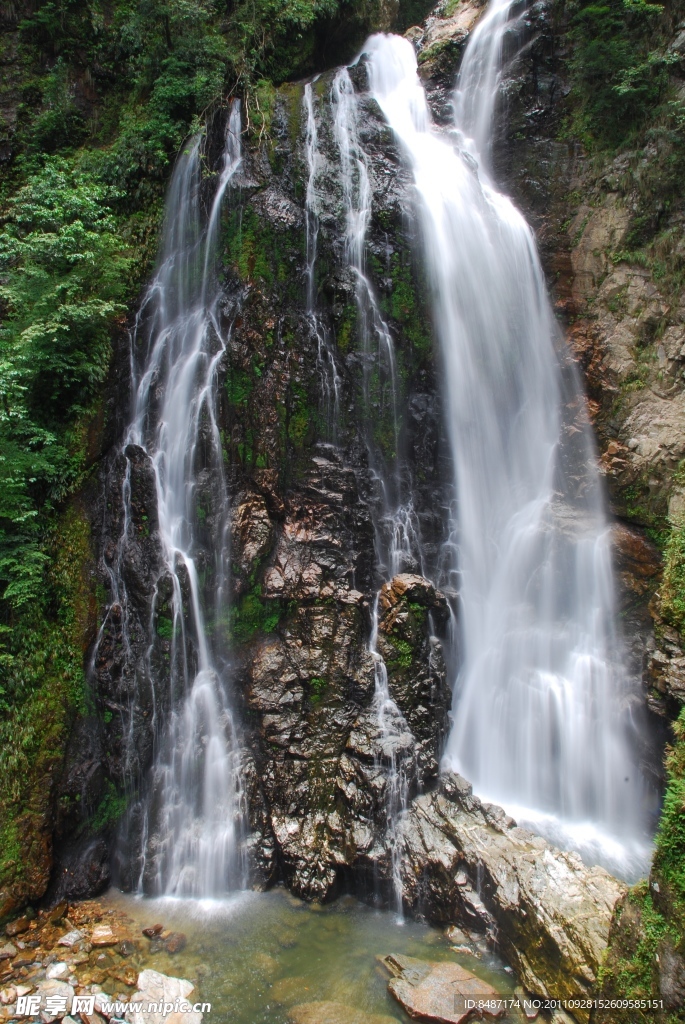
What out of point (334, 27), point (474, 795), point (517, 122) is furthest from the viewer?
point (334, 27)

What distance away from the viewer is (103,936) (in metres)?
6.81

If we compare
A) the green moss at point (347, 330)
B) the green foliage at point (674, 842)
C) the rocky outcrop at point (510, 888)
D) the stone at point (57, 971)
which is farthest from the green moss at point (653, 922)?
the green moss at point (347, 330)

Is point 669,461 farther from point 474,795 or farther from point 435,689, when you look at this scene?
point 474,795

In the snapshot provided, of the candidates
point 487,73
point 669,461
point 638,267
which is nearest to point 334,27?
point 487,73

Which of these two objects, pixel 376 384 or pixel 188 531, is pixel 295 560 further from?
pixel 376 384

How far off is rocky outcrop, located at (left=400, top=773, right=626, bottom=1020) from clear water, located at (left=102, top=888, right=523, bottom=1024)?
33cm

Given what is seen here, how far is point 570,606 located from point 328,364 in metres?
5.93

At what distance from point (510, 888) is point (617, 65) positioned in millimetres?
14448

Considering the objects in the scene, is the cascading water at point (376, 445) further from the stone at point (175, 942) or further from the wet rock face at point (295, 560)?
the stone at point (175, 942)

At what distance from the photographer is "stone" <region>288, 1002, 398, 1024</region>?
579 cm

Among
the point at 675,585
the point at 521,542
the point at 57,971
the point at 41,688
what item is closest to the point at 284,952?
the point at 57,971

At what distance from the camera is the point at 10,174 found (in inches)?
485

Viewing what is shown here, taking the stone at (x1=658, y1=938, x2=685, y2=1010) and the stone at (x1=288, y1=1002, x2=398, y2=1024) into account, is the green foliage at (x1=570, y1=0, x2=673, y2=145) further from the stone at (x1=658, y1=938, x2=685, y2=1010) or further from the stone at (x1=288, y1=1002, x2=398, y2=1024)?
the stone at (x1=288, y1=1002, x2=398, y2=1024)

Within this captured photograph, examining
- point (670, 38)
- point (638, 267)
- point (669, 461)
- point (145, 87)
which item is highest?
point (145, 87)
